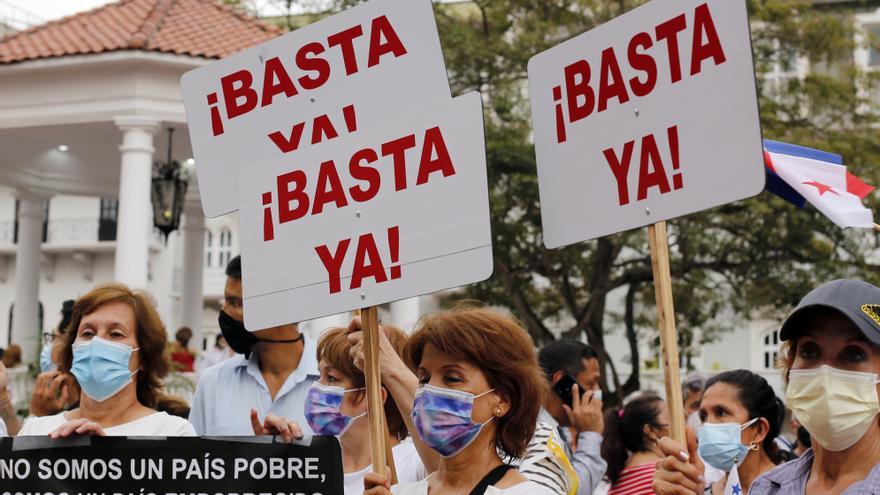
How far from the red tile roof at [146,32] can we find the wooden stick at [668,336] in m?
11.9

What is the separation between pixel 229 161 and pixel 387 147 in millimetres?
786

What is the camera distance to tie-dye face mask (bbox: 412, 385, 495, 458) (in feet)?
12.0

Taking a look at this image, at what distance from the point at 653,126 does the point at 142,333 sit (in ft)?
Answer: 6.79

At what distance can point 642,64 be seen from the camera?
370cm

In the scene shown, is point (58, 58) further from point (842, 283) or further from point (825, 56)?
point (842, 283)

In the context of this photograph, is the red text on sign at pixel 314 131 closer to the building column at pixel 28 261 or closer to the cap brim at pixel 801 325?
the cap brim at pixel 801 325

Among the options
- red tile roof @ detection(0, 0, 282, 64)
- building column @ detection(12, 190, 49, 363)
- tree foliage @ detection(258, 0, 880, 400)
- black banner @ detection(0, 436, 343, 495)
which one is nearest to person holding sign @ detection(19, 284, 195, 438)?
black banner @ detection(0, 436, 343, 495)

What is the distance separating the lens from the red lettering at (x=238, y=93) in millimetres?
4297

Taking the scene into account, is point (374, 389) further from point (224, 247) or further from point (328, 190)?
point (224, 247)

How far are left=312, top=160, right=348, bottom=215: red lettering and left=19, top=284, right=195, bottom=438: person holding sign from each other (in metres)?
0.99

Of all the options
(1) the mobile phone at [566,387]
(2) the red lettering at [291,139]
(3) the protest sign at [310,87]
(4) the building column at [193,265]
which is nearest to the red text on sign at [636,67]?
(3) the protest sign at [310,87]

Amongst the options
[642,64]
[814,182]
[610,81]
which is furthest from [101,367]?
[814,182]

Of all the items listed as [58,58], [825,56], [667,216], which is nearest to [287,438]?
[667,216]

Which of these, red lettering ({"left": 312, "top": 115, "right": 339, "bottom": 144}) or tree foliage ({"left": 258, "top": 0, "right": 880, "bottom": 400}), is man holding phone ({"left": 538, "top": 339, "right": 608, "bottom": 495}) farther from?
tree foliage ({"left": 258, "top": 0, "right": 880, "bottom": 400})
